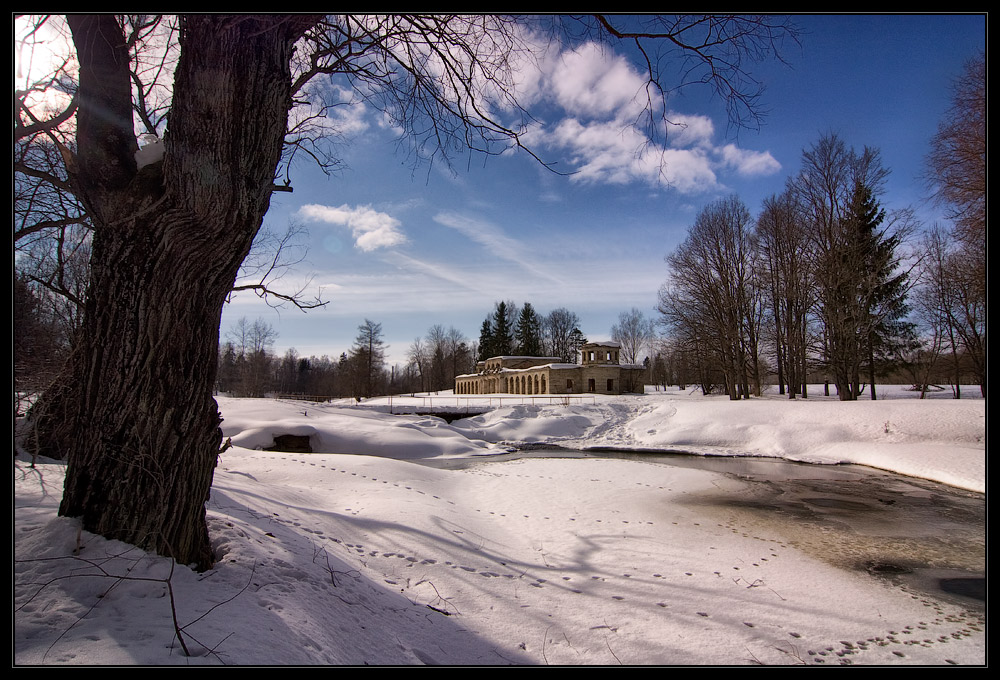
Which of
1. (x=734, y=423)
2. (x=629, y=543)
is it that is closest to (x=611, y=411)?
(x=734, y=423)

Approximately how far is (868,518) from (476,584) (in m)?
7.47

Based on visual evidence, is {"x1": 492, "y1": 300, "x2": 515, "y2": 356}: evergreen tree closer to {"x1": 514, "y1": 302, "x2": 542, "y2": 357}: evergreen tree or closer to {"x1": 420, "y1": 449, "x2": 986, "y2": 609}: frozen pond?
{"x1": 514, "y1": 302, "x2": 542, "y2": 357}: evergreen tree

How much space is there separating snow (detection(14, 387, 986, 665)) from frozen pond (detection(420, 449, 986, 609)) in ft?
0.64

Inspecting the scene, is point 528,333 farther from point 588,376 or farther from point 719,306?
point 719,306

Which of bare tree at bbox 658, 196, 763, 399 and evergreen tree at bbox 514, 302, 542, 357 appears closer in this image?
bare tree at bbox 658, 196, 763, 399

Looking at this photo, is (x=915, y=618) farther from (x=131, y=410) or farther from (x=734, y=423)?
(x=734, y=423)

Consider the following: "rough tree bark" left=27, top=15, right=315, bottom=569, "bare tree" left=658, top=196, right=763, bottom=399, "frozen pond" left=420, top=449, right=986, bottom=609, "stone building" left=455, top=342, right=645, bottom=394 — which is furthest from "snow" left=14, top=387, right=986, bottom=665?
"stone building" left=455, top=342, right=645, bottom=394

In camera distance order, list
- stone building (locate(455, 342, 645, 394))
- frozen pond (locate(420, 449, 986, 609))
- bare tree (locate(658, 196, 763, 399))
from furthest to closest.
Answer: stone building (locate(455, 342, 645, 394)) < bare tree (locate(658, 196, 763, 399)) < frozen pond (locate(420, 449, 986, 609))

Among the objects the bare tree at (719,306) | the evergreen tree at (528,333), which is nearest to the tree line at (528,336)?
the evergreen tree at (528,333)

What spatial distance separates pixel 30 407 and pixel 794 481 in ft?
54.6

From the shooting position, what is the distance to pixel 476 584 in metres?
4.54

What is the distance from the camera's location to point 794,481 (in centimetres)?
1273

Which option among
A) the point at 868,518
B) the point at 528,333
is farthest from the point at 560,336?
the point at 868,518

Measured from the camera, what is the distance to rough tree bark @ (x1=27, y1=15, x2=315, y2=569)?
2.67 metres
